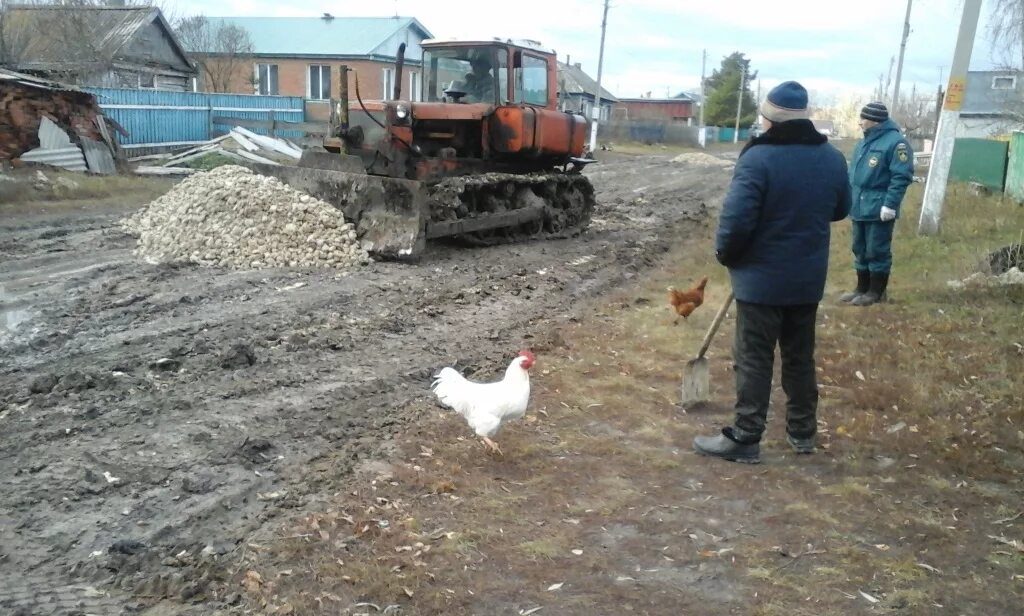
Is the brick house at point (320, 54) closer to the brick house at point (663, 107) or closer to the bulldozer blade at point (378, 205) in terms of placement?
the bulldozer blade at point (378, 205)

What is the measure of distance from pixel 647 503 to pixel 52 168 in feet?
A: 49.9

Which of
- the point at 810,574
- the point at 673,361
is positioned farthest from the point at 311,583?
the point at 673,361

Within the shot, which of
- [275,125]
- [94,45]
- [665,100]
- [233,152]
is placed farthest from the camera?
[665,100]

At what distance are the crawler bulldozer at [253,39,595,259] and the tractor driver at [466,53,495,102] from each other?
1 centimetres

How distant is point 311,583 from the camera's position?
11.4 ft

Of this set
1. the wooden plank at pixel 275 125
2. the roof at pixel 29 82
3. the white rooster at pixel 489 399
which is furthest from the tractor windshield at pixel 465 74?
the wooden plank at pixel 275 125

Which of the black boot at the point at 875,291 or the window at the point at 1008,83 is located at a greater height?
the window at the point at 1008,83

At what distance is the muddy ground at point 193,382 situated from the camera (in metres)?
3.73

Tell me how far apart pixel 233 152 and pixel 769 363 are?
18.7 metres

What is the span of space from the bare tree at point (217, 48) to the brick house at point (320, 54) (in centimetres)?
47

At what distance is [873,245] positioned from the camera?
8188 mm

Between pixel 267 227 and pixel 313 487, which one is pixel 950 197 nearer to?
pixel 267 227

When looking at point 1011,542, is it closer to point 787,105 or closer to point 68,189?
point 787,105

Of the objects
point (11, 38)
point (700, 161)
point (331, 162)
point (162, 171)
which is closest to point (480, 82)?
point (331, 162)
